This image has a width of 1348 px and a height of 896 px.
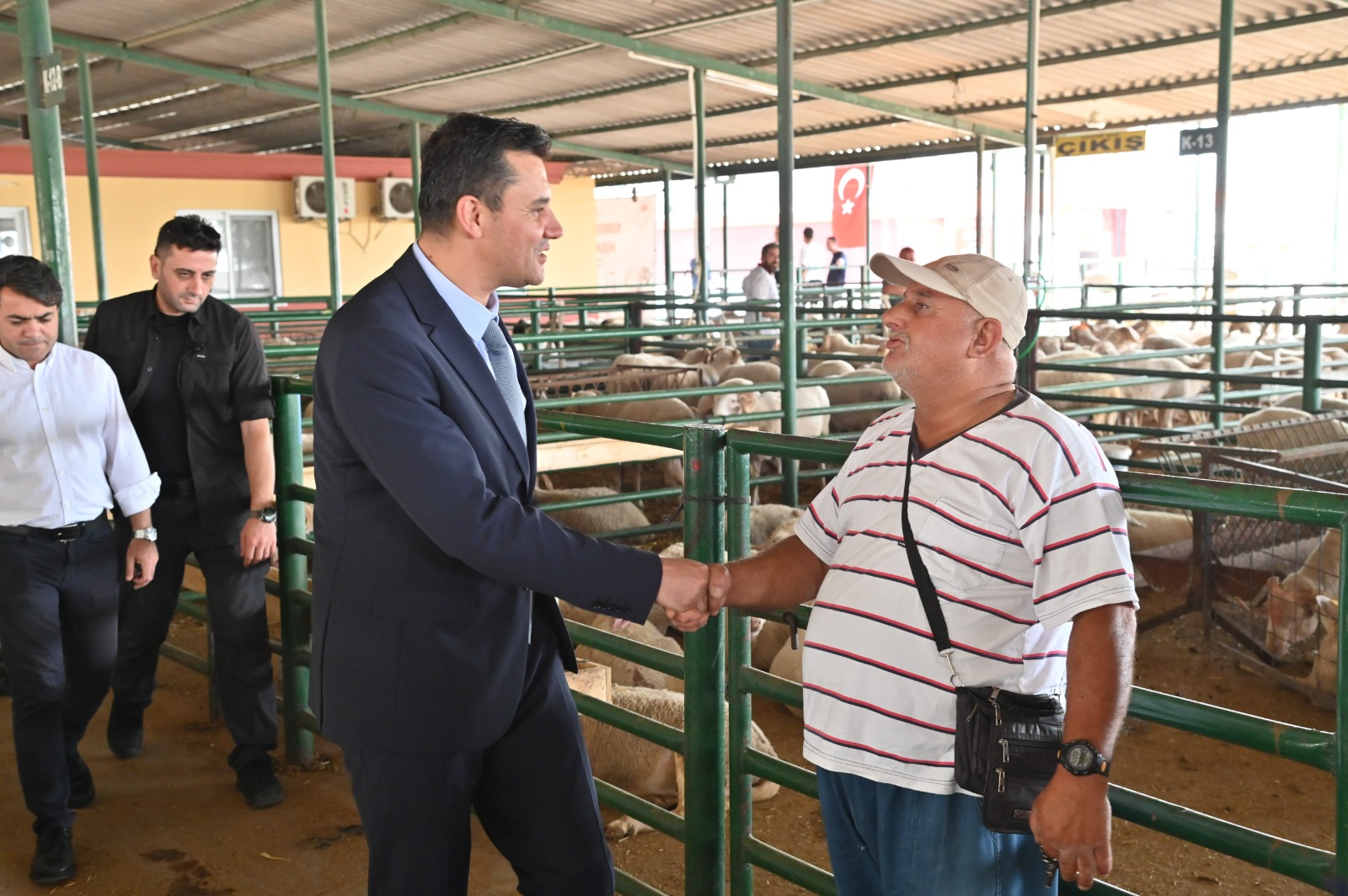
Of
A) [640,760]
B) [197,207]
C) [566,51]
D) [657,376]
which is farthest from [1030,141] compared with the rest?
[197,207]

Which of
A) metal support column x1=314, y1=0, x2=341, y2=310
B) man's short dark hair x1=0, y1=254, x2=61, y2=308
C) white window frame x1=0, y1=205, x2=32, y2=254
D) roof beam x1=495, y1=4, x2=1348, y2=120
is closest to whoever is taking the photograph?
man's short dark hair x1=0, y1=254, x2=61, y2=308

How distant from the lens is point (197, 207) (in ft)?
69.8

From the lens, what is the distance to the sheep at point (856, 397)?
991 cm

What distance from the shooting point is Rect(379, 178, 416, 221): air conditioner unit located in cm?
2241

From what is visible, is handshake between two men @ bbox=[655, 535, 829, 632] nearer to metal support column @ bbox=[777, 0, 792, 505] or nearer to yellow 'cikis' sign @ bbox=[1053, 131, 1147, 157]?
metal support column @ bbox=[777, 0, 792, 505]

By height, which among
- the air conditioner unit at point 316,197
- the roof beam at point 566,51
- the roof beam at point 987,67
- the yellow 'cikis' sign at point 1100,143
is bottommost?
the air conditioner unit at point 316,197

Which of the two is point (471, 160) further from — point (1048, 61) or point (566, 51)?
point (1048, 61)

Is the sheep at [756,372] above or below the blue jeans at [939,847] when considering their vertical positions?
above

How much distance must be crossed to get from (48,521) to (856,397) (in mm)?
7445

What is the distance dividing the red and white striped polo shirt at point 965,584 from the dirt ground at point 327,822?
1.71 m

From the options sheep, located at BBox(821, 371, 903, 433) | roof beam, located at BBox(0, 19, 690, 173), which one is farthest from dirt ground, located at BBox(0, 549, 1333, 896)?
roof beam, located at BBox(0, 19, 690, 173)

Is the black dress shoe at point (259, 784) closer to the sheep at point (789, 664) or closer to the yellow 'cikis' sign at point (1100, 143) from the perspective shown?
the sheep at point (789, 664)

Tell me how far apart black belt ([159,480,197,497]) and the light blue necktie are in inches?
79.3

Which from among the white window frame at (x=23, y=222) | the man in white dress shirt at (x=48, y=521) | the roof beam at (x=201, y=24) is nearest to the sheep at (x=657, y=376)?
the man in white dress shirt at (x=48, y=521)
